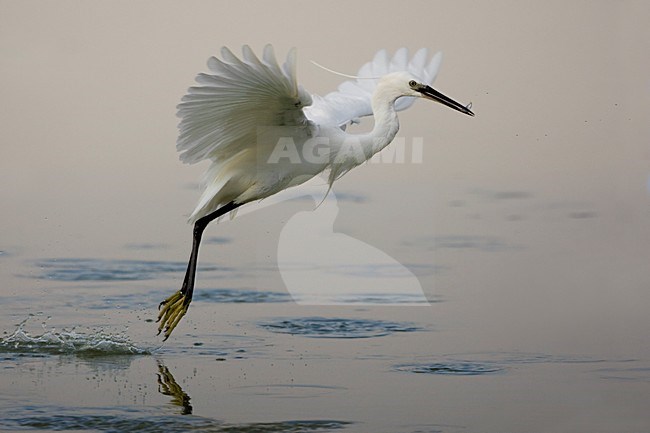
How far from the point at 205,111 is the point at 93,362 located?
1.10m

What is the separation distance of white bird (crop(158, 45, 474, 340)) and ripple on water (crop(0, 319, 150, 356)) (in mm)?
188

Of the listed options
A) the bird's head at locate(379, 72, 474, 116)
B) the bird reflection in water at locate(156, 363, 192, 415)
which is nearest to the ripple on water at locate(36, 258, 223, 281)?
the bird reflection in water at locate(156, 363, 192, 415)

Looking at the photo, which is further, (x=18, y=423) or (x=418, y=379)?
(x=418, y=379)

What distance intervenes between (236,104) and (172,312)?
90cm

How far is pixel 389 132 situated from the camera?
4871 mm

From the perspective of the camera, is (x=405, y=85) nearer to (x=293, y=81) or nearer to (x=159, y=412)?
(x=293, y=81)

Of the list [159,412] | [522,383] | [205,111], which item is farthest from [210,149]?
[522,383]

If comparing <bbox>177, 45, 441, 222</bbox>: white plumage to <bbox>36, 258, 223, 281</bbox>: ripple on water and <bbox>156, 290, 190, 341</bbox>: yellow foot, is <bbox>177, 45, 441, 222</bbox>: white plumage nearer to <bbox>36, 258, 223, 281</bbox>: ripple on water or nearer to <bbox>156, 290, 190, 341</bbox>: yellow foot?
<bbox>156, 290, 190, 341</bbox>: yellow foot

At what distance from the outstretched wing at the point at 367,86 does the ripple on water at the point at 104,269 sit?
4.27 feet

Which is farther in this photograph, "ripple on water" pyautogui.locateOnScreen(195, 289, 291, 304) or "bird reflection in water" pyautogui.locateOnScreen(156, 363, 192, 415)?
"ripple on water" pyautogui.locateOnScreen(195, 289, 291, 304)

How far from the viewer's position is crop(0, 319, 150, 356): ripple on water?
500 centimetres

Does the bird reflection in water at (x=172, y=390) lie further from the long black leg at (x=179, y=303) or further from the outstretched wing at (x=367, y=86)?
the outstretched wing at (x=367, y=86)

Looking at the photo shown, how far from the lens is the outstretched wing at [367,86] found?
17.1 ft

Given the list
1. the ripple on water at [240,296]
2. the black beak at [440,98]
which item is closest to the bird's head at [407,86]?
the black beak at [440,98]
